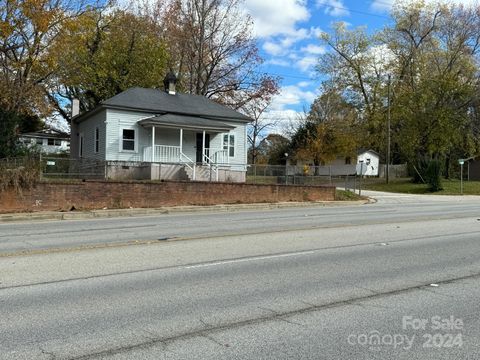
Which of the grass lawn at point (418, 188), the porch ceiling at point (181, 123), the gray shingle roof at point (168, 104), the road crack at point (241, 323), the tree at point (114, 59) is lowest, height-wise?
the road crack at point (241, 323)

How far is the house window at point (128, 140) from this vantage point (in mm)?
32562

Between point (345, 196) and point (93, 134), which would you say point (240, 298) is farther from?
point (93, 134)

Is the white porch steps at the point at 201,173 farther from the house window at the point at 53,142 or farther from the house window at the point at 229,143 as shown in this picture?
the house window at the point at 53,142

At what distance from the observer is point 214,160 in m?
34.8

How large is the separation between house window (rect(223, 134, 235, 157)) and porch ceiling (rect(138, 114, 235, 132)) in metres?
3.16

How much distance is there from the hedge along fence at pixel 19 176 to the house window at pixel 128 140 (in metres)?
12.0

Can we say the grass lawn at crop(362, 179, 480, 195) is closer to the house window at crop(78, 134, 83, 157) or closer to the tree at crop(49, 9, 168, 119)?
the tree at crop(49, 9, 168, 119)

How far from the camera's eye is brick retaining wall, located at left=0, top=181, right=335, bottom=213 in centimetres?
2005

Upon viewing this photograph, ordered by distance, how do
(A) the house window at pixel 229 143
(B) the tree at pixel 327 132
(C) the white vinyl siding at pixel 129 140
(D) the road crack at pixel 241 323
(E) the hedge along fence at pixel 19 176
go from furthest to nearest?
(B) the tree at pixel 327 132
(A) the house window at pixel 229 143
(C) the white vinyl siding at pixel 129 140
(E) the hedge along fence at pixel 19 176
(D) the road crack at pixel 241 323

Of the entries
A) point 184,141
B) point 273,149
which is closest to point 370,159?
point 273,149

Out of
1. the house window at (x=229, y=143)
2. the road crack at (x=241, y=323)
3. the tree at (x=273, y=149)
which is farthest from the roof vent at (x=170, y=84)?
the tree at (x=273, y=149)

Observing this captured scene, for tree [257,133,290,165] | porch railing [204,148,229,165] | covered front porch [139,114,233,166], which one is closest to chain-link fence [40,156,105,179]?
covered front porch [139,114,233,166]

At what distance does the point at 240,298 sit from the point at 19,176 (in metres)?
15.6

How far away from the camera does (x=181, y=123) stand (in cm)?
3102
